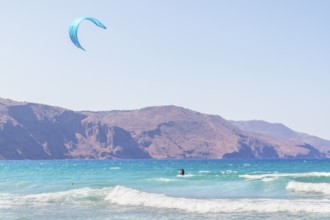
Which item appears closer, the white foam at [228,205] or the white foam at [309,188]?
the white foam at [228,205]

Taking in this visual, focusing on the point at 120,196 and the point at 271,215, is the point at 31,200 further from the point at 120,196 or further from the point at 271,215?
the point at 271,215

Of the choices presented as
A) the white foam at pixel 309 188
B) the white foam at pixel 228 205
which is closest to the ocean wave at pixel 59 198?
the white foam at pixel 228 205

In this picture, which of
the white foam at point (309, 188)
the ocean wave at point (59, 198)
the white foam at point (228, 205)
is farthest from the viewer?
the white foam at point (309, 188)

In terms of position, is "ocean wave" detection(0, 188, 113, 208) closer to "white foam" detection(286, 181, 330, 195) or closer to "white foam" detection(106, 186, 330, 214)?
"white foam" detection(106, 186, 330, 214)

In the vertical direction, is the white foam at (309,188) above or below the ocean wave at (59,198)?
above

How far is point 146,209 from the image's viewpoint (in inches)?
1109

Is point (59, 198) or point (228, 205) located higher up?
point (228, 205)

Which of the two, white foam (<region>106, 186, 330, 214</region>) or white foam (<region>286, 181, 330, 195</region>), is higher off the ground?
white foam (<region>286, 181, 330, 195</region>)

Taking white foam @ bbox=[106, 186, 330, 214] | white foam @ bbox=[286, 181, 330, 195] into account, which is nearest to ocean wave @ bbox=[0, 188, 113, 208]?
white foam @ bbox=[106, 186, 330, 214]

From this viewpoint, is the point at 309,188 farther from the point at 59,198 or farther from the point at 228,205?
the point at 59,198

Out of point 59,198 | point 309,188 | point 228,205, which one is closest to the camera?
point 228,205

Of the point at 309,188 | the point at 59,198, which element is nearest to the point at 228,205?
the point at 59,198

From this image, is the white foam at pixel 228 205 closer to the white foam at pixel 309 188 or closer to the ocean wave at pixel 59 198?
the ocean wave at pixel 59 198

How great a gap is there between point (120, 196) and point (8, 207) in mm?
6832
